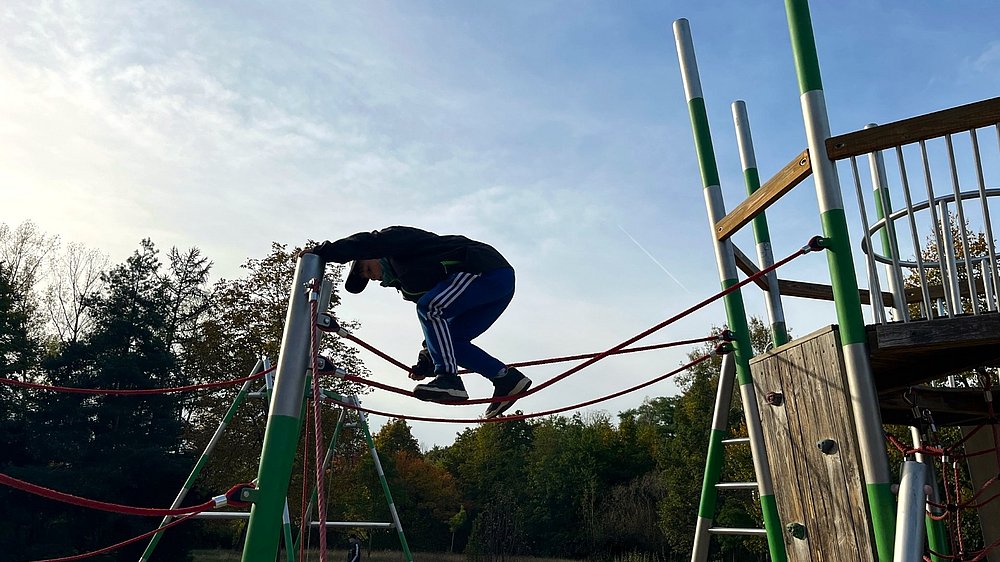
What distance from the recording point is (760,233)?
487cm

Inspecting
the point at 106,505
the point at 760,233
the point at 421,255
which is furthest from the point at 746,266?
the point at 106,505

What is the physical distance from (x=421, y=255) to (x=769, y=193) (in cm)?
161

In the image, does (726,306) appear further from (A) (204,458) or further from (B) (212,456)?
(B) (212,456)

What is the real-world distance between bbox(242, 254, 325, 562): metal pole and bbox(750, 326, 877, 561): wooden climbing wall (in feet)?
6.59

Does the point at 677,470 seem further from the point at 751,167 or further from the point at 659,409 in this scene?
the point at 751,167

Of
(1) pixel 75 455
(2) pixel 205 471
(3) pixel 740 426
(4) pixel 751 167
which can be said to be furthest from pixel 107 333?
(4) pixel 751 167

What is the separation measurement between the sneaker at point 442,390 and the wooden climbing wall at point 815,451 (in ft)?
4.69

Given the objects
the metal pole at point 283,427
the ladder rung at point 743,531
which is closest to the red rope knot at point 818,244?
the ladder rung at point 743,531

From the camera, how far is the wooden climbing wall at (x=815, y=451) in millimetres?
2811

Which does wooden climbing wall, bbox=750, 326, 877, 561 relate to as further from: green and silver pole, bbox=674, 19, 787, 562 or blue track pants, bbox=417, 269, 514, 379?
blue track pants, bbox=417, 269, 514, 379

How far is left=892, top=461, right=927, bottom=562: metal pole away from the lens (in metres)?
2.22

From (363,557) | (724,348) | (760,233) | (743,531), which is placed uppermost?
(760,233)

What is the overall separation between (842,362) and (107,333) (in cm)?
2555

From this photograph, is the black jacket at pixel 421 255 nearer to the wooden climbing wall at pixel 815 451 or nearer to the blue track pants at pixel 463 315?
the blue track pants at pixel 463 315
